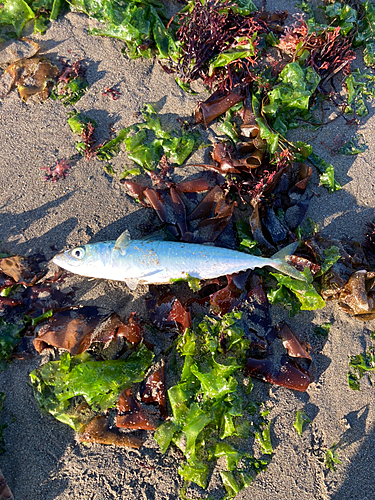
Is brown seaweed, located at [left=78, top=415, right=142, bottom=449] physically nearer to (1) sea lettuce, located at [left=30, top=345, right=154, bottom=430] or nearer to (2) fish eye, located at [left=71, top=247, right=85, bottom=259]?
(1) sea lettuce, located at [left=30, top=345, right=154, bottom=430]

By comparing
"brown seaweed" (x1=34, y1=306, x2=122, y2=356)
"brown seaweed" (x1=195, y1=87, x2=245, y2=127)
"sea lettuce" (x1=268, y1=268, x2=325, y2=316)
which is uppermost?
"brown seaweed" (x1=195, y1=87, x2=245, y2=127)

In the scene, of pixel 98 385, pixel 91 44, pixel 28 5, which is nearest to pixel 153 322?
pixel 98 385

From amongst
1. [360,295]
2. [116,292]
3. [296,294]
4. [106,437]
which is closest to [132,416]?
[106,437]

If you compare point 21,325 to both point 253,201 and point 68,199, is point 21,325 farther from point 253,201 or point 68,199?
point 253,201

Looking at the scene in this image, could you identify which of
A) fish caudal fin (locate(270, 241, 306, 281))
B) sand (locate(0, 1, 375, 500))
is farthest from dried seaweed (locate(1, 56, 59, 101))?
fish caudal fin (locate(270, 241, 306, 281))

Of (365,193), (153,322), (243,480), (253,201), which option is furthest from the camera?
(365,193)

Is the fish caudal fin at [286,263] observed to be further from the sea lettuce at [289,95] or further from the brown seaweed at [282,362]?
the sea lettuce at [289,95]

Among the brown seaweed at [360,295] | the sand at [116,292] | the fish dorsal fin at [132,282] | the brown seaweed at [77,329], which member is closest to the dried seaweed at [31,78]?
the sand at [116,292]
